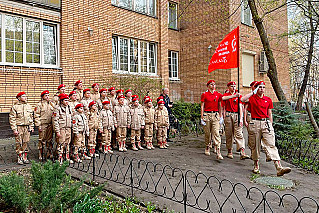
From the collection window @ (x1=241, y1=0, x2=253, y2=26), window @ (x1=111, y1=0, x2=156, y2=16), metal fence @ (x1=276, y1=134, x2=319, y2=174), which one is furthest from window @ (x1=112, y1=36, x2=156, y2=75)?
metal fence @ (x1=276, y1=134, x2=319, y2=174)

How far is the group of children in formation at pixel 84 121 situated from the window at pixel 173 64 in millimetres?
8908

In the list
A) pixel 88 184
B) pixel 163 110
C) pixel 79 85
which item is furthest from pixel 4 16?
pixel 88 184

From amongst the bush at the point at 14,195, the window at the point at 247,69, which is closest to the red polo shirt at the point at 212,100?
the bush at the point at 14,195

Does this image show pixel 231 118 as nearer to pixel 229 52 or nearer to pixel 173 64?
pixel 229 52

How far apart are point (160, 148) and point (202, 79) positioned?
9.36 meters

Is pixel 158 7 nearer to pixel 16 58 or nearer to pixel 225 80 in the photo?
pixel 225 80

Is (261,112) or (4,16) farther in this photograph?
(4,16)

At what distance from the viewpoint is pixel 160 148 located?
884 centimetres

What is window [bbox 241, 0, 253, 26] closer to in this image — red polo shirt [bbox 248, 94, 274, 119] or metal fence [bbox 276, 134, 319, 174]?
metal fence [bbox 276, 134, 319, 174]

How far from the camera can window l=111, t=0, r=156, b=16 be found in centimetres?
1423

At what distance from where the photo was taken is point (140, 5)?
50.2ft

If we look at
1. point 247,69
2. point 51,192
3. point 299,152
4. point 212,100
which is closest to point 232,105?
point 212,100

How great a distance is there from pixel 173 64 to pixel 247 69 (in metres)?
4.91

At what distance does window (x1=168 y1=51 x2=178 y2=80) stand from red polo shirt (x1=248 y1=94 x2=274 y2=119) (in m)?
11.6
